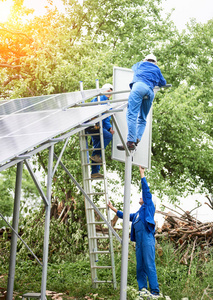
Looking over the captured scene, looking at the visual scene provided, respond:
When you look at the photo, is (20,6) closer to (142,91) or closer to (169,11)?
(169,11)

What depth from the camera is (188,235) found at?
422 inches

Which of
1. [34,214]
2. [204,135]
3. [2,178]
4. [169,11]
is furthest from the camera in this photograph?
[2,178]

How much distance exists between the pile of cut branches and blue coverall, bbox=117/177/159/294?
2.09m

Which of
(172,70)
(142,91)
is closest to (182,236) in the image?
(142,91)

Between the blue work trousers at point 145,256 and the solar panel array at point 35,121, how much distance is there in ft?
7.76

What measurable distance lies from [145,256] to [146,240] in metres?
0.27

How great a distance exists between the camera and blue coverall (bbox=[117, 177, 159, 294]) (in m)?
7.93

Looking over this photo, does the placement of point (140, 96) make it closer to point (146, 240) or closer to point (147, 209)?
point (147, 209)

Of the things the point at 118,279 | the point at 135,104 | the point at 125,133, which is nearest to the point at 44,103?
the point at 125,133

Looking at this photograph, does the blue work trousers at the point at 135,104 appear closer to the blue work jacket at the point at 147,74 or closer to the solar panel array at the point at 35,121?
the blue work jacket at the point at 147,74

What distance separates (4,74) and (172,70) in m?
6.40

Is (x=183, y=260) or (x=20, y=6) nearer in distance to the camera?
(x=183, y=260)

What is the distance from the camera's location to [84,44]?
14797 mm

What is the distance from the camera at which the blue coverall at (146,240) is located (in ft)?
26.0
